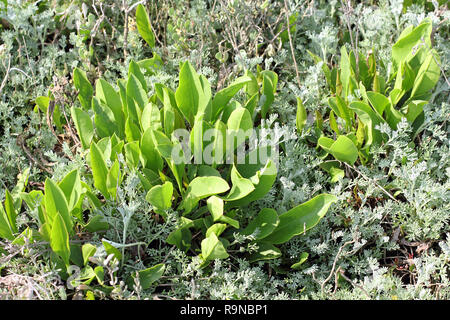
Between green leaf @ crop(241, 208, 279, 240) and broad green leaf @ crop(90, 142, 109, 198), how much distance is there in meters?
0.60

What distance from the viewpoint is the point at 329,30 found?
2887mm

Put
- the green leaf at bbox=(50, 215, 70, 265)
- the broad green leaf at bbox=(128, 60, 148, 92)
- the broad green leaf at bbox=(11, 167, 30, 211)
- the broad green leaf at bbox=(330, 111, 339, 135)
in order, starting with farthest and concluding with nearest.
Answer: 1. the broad green leaf at bbox=(330, 111, 339, 135)
2. the broad green leaf at bbox=(128, 60, 148, 92)
3. the broad green leaf at bbox=(11, 167, 30, 211)
4. the green leaf at bbox=(50, 215, 70, 265)

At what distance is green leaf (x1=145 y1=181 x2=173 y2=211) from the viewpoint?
1902 millimetres

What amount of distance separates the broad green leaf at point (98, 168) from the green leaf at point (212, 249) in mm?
464

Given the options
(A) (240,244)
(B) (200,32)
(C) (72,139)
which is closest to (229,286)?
(A) (240,244)

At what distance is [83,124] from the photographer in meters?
2.24

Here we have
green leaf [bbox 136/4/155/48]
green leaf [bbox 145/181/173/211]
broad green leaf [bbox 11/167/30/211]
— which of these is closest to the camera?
green leaf [bbox 145/181/173/211]

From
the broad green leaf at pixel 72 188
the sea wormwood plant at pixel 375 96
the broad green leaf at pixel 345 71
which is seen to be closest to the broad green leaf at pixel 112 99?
the broad green leaf at pixel 72 188

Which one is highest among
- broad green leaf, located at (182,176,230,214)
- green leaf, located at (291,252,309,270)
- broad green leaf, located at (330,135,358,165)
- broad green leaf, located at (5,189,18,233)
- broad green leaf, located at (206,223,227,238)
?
broad green leaf, located at (330,135,358,165)

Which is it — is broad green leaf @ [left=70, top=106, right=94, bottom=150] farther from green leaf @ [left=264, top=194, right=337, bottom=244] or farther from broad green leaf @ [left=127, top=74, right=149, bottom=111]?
green leaf @ [left=264, top=194, right=337, bottom=244]

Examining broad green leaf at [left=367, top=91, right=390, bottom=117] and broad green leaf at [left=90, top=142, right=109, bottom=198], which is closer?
broad green leaf at [left=90, top=142, right=109, bottom=198]

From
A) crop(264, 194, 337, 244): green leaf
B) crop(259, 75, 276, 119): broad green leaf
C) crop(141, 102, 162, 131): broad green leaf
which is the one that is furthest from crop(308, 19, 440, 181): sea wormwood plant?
crop(141, 102, 162, 131): broad green leaf

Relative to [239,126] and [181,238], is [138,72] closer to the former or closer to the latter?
[239,126]

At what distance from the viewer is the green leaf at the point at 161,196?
1902 mm
